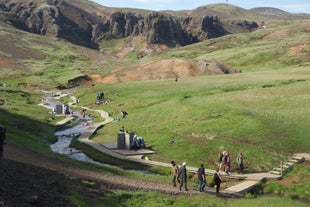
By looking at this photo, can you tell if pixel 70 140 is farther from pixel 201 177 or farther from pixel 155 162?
pixel 201 177

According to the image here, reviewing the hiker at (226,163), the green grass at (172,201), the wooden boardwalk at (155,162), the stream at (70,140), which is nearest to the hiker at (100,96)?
the stream at (70,140)

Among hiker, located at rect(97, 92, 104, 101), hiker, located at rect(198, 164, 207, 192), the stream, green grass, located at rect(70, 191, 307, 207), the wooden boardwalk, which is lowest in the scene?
the stream

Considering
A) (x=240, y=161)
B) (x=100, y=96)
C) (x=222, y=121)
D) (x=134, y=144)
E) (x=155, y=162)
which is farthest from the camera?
(x=100, y=96)

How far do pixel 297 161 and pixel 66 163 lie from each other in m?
27.3

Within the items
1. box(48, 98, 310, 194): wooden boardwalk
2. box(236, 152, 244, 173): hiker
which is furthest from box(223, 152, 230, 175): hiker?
box(236, 152, 244, 173): hiker

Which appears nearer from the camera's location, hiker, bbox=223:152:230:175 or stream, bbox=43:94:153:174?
hiker, bbox=223:152:230:175

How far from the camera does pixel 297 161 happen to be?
51.8 meters

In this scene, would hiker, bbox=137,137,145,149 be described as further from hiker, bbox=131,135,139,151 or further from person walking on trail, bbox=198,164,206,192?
person walking on trail, bbox=198,164,206,192

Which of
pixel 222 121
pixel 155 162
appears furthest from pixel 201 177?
pixel 222 121

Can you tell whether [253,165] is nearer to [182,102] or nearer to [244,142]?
[244,142]

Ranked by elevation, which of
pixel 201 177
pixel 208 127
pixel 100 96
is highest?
pixel 100 96

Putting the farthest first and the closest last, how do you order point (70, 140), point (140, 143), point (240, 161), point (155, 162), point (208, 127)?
point (70, 140) → point (208, 127) → point (140, 143) → point (155, 162) → point (240, 161)

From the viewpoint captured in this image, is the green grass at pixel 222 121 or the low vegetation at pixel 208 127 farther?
the green grass at pixel 222 121

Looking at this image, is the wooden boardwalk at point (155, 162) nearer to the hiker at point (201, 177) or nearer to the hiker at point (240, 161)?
the hiker at point (240, 161)
